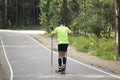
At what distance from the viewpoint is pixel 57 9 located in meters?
49.4

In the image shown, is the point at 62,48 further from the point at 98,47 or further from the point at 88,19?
the point at 88,19

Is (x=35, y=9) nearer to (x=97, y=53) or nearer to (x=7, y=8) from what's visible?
(x=7, y=8)

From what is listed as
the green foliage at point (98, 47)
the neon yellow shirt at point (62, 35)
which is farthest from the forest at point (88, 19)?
the neon yellow shirt at point (62, 35)

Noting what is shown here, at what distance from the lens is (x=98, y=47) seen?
96.1 feet

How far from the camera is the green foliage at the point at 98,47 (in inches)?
1002

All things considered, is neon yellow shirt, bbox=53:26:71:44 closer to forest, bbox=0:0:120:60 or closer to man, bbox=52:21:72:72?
man, bbox=52:21:72:72

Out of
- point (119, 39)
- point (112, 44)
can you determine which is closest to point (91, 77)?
point (119, 39)

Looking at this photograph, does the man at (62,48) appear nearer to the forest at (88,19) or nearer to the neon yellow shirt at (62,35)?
the neon yellow shirt at (62,35)

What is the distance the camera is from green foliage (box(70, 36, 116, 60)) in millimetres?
25448

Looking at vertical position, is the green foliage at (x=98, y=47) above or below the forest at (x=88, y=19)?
below

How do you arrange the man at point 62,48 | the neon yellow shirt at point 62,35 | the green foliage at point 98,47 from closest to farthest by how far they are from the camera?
1. the man at point 62,48
2. the neon yellow shirt at point 62,35
3. the green foliage at point 98,47

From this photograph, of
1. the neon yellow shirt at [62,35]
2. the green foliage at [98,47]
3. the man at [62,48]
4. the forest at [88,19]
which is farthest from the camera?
the forest at [88,19]

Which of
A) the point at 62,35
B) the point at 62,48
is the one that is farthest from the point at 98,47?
the point at 62,48

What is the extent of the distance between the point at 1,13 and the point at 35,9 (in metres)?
17.0
